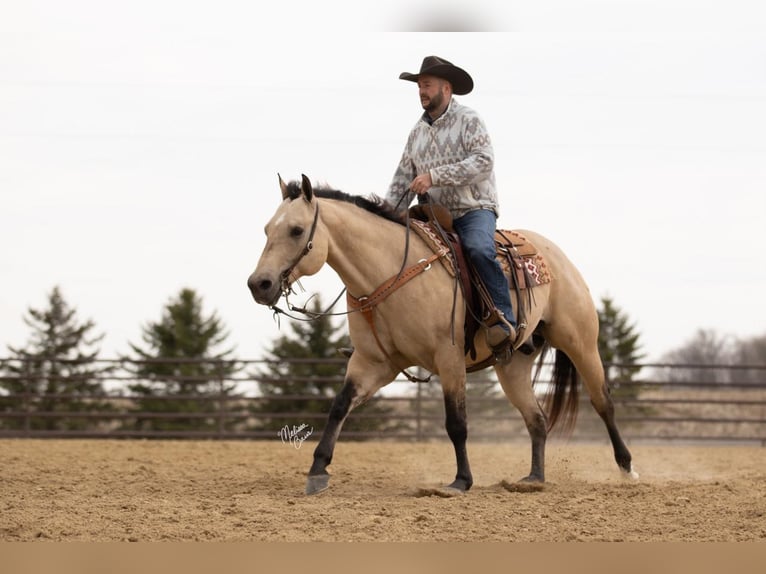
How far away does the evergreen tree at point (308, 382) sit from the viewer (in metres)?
18.8

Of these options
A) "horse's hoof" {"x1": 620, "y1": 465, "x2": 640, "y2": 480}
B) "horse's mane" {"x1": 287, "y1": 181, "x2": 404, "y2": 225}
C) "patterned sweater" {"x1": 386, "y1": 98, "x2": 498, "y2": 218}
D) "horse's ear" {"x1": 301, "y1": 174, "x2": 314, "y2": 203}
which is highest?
"patterned sweater" {"x1": 386, "y1": 98, "x2": 498, "y2": 218}

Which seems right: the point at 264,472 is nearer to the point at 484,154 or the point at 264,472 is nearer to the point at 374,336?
the point at 374,336

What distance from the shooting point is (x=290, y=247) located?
5480 millimetres

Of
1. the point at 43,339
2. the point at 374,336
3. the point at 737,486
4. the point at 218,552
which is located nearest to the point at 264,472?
the point at 374,336

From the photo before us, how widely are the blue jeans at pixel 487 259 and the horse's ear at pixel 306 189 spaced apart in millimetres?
1121

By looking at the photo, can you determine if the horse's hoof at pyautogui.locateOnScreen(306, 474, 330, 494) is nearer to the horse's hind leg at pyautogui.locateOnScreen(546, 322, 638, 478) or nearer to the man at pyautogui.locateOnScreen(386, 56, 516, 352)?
the man at pyautogui.locateOnScreen(386, 56, 516, 352)

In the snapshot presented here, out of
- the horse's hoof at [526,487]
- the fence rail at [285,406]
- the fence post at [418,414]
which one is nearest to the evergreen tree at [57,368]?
the fence rail at [285,406]

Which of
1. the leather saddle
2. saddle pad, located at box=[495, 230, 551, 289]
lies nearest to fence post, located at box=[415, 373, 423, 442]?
saddle pad, located at box=[495, 230, 551, 289]

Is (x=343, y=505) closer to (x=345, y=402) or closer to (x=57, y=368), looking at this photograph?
(x=345, y=402)

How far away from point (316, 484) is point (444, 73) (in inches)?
110

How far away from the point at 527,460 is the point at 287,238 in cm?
615

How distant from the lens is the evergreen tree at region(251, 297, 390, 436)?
18.8 m

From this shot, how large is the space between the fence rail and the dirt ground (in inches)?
77.0

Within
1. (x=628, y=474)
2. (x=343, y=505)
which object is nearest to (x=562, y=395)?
(x=628, y=474)
